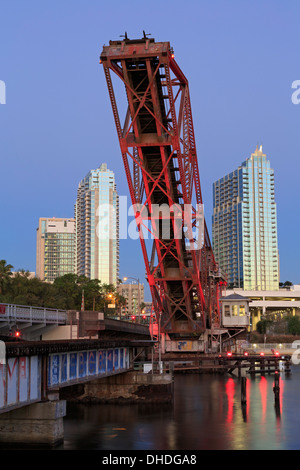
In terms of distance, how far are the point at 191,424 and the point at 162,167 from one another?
21.2 meters

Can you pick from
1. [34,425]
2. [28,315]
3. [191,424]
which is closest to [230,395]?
[191,424]

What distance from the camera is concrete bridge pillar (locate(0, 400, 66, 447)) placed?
26.7 meters

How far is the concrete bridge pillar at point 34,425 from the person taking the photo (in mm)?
26688

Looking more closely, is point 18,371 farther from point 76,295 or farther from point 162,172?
point 76,295

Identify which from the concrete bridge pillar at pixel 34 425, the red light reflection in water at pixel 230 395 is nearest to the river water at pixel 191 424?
the red light reflection in water at pixel 230 395

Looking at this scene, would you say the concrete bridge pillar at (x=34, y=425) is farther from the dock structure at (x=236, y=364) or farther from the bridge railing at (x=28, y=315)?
the dock structure at (x=236, y=364)

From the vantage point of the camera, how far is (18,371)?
2470cm

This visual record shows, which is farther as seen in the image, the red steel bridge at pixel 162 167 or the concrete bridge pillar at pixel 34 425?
the red steel bridge at pixel 162 167

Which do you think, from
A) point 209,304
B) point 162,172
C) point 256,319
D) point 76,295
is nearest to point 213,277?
point 209,304

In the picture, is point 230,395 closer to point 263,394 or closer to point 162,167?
point 263,394

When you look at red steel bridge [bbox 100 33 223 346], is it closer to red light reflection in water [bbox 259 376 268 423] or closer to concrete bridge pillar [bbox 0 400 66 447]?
red light reflection in water [bbox 259 376 268 423]

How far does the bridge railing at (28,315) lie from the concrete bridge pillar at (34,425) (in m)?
11.9

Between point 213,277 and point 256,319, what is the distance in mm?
113211

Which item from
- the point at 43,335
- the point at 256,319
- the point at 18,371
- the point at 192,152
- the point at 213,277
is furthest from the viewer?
the point at 256,319
